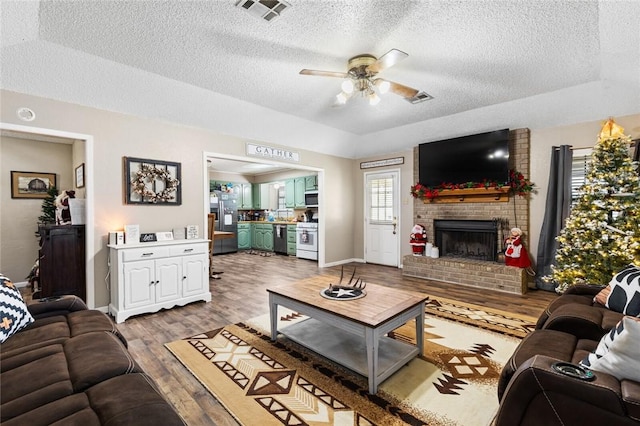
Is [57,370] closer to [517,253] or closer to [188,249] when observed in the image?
[188,249]

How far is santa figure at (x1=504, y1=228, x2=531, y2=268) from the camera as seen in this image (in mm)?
4426

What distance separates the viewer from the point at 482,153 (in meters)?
4.79

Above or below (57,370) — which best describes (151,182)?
above

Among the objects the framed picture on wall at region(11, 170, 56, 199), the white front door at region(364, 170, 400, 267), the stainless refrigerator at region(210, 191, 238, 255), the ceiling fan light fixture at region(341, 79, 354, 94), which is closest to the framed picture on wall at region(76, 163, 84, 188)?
the framed picture on wall at region(11, 170, 56, 199)

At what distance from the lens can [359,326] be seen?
2023 mm

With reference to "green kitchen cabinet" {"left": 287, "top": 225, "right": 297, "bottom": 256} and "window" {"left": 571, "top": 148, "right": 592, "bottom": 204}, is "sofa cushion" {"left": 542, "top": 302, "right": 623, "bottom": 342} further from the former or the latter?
"green kitchen cabinet" {"left": 287, "top": 225, "right": 297, "bottom": 256}

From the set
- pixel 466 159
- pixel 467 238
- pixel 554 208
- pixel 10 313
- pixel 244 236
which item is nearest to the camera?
pixel 10 313

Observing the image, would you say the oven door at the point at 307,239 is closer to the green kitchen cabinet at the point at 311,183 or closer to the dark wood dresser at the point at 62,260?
the green kitchen cabinet at the point at 311,183

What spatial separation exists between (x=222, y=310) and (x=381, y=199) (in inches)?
166

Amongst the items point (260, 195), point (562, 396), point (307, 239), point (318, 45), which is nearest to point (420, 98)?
point (318, 45)

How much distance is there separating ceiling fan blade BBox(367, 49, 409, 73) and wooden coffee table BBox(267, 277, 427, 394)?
2078mm

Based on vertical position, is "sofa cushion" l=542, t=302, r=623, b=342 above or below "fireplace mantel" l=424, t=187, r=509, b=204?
below

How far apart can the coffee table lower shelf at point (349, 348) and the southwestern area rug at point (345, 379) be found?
0.27ft

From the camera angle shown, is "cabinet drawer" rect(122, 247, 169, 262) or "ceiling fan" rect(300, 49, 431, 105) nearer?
"ceiling fan" rect(300, 49, 431, 105)
